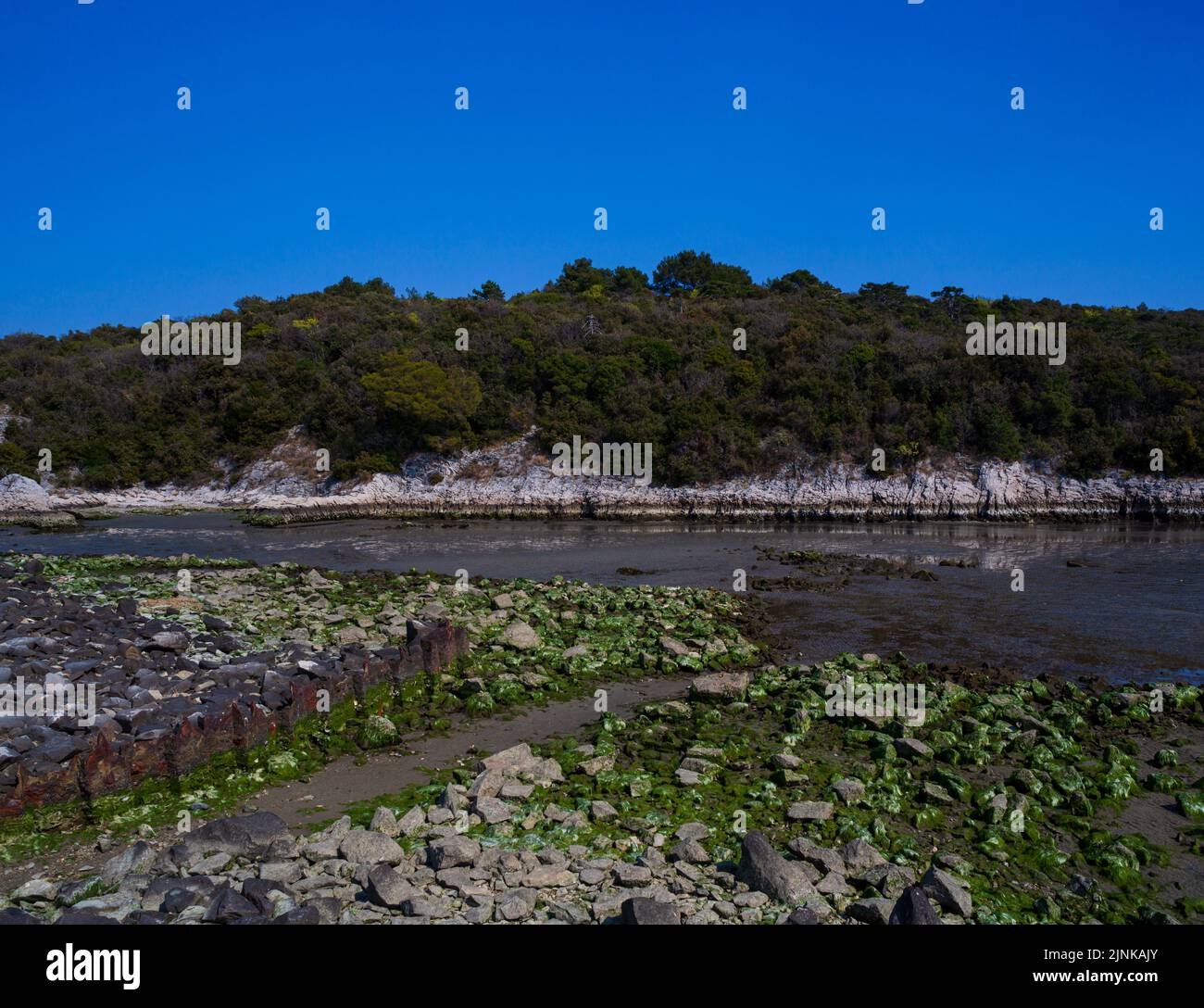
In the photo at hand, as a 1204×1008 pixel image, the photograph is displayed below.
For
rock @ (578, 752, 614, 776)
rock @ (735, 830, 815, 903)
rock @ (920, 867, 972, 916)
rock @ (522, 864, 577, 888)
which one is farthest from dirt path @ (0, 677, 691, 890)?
rock @ (920, 867, 972, 916)

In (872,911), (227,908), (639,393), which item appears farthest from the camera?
(639,393)

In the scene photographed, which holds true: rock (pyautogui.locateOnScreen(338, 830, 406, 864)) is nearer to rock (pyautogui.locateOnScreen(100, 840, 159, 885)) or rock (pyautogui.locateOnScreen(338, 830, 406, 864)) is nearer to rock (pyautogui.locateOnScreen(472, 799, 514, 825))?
rock (pyautogui.locateOnScreen(472, 799, 514, 825))

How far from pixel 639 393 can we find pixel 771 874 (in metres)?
44.3

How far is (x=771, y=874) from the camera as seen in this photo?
20.3 feet

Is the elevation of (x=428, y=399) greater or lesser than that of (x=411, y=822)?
greater

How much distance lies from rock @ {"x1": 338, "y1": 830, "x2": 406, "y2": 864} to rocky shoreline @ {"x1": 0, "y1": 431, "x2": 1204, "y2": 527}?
34.9 meters

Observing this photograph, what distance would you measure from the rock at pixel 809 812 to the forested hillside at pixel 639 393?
36.1 m

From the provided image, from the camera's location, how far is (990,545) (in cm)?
3100

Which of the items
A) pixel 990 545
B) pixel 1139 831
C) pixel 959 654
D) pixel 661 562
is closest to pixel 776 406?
pixel 990 545

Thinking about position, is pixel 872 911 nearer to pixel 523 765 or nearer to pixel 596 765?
pixel 596 765

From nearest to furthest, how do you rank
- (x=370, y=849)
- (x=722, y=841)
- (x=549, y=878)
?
(x=549, y=878) < (x=370, y=849) < (x=722, y=841)

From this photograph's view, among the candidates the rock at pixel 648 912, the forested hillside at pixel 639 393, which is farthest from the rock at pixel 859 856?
the forested hillside at pixel 639 393

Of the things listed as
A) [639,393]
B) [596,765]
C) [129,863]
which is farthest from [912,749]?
[639,393]

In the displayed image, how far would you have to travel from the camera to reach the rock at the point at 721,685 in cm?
1173
